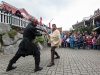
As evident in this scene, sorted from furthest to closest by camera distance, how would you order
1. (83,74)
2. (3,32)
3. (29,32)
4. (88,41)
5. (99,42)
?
(88,41)
(99,42)
(3,32)
(29,32)
(83,74)

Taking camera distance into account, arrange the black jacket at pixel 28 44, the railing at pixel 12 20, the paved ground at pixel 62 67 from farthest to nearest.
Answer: the railing at pixel 12 20, the black jacket at pixel 28 44, the paved ground at pixel 62 67

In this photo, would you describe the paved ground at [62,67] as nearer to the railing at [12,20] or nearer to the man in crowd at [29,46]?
the man in crowd at [29,46]

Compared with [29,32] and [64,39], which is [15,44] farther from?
[64,39]

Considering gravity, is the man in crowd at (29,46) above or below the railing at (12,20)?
below

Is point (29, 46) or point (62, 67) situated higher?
point (29, 46)

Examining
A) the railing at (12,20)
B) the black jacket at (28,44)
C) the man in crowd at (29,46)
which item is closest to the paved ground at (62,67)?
the man in crowd at (29,46)

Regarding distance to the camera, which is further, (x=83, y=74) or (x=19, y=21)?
(x=19, y=21)

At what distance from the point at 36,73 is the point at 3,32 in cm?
475

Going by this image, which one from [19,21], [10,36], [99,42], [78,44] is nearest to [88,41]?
[78,44]

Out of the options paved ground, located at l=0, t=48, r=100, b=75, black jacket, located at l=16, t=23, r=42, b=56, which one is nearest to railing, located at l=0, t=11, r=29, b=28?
paved ground, located at l=0, t=48, r=100, b=75

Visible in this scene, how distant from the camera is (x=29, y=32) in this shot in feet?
14.7

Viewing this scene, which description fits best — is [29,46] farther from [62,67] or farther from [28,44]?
[62,67]

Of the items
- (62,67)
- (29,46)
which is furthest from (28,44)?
(62,67)

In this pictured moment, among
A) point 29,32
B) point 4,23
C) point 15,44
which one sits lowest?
point 15,44
